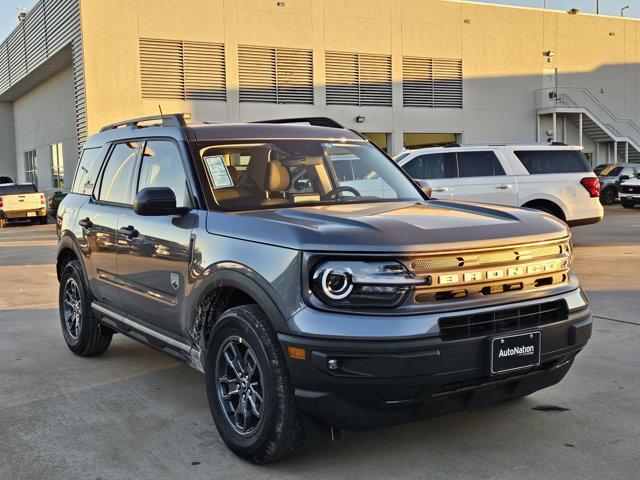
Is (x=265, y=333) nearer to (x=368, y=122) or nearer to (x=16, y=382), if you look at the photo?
(x=16, y=382)

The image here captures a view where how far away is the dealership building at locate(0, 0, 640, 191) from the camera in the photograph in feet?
90.9

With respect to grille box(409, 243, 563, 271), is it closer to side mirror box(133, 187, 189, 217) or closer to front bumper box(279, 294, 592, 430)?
front bumper box(279, 294, 592, 430)

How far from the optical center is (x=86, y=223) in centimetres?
581

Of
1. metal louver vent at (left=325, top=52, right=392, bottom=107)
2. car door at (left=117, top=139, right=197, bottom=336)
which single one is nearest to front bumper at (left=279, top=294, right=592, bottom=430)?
car door at (left=117, top=139, right=197, bottom=336)

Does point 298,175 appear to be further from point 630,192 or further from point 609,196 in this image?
point 609,196

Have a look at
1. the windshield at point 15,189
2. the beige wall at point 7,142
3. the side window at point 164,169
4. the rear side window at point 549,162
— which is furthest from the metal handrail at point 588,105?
the side window at point 164,169

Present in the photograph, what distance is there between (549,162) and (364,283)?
1068cm

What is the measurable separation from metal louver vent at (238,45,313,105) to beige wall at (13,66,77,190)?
8.56 m

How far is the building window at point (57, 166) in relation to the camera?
3522cm

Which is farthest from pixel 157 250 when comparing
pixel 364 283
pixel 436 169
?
pixel 436 169

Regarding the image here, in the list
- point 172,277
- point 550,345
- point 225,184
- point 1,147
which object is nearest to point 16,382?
point 172,277

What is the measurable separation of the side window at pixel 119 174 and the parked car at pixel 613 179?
26.1 m

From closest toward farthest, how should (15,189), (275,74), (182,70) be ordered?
(15,189)
(182,70)
(275,74)

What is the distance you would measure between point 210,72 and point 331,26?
5.88m
